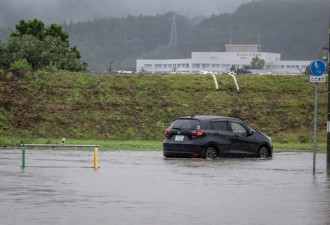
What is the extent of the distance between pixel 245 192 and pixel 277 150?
19.8 m

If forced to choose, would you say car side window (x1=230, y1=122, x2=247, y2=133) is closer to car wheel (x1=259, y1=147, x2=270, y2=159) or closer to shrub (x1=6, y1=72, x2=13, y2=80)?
car wheel (x1=259, y1=147, x2=270, y2=159)

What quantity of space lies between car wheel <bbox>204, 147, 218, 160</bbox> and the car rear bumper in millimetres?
250

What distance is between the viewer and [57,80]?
51812 mm

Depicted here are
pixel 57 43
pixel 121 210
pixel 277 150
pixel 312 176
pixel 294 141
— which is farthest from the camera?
pixel 57 43

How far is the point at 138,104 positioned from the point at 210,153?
19772mm

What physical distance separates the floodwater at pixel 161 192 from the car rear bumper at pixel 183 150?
1.67 feet

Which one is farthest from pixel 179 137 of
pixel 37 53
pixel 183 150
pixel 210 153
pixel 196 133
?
pixel 37 53

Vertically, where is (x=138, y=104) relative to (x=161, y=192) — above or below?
above

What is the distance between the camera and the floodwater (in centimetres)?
1450

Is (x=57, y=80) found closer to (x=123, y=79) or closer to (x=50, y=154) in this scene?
(x=123, y=79)

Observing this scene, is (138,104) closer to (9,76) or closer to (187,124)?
(9,76)

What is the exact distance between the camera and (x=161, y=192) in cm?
1870

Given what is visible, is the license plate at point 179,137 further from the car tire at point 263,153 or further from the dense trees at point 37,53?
the dense trees at point 37,53

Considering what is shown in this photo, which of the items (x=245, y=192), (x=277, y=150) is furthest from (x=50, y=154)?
(x=245, y=192)
